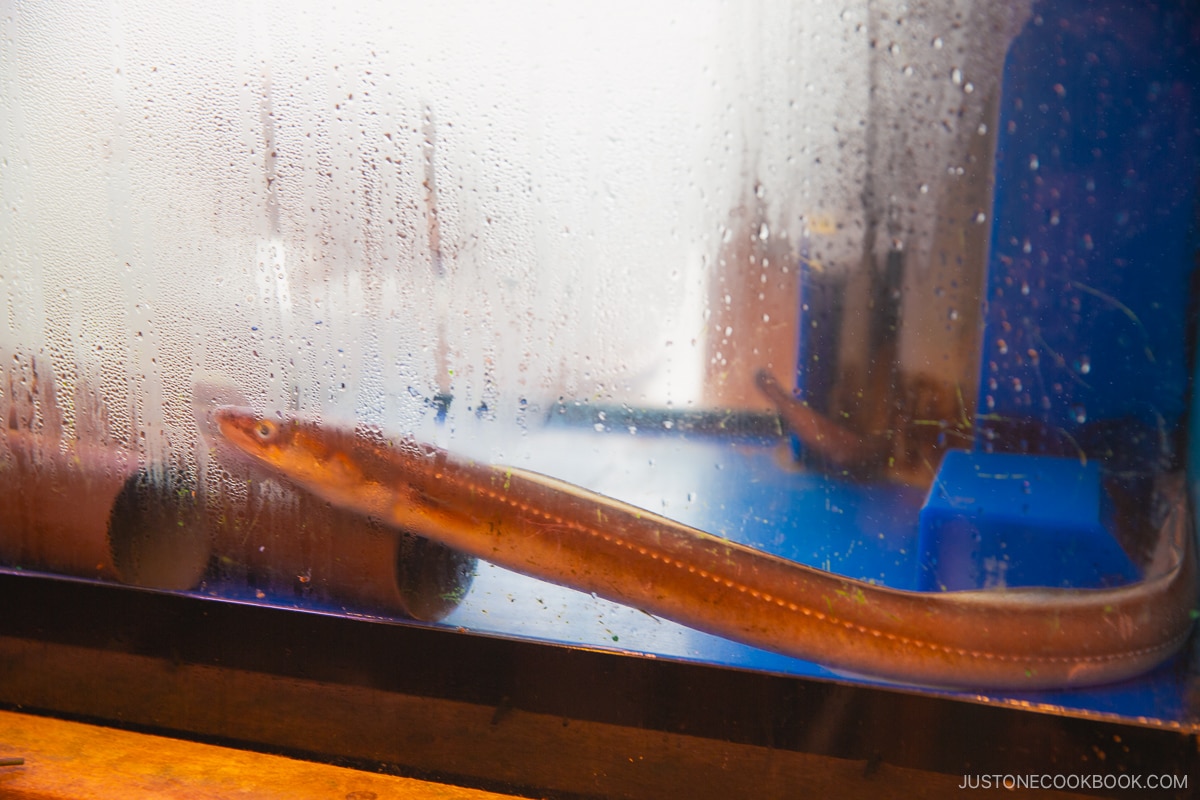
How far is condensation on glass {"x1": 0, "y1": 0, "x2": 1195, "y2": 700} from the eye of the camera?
1.36 m

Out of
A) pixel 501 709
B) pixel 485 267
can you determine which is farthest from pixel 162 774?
pixel 485 267

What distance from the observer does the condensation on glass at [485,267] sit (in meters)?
1.36

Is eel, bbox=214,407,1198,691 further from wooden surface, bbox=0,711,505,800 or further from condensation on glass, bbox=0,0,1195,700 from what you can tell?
wooden surface, bbox=0,711,505,800

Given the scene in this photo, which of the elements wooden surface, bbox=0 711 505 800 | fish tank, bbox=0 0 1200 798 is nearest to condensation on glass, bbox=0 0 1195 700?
fish tank, bbox=0 0 1200 798

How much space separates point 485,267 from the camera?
4.95ft

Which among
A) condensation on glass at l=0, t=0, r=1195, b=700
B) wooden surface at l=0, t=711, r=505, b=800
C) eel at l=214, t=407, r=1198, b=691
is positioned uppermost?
condensation on glass at l=0, t=0, r=1195, b=700

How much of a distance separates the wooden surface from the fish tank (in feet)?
0.17

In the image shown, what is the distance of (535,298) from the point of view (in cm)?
149

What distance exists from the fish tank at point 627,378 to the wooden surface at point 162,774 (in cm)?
5

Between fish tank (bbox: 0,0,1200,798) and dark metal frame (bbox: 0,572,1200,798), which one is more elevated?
fish tank (bbox: 0,0,1200,798)

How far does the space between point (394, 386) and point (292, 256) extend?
33 cm

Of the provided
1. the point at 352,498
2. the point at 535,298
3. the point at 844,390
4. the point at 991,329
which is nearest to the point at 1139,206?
the point at 991,329

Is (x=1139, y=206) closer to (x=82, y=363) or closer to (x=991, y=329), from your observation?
(x=991, y=329)

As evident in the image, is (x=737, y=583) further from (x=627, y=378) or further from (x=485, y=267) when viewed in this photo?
(x=485, y=267)
